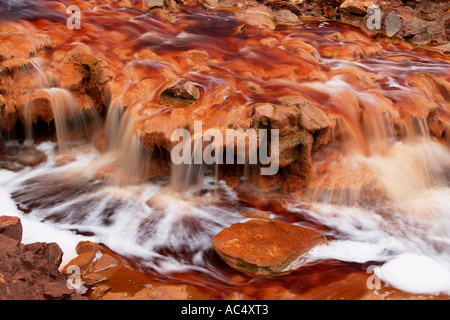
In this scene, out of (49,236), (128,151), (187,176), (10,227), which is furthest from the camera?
(128,151)

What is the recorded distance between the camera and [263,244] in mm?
4594

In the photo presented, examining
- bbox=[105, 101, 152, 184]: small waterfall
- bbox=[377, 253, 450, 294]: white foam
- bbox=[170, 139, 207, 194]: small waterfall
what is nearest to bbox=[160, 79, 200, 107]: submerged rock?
bbox=[105, 101, 152, 184]: small waterfall

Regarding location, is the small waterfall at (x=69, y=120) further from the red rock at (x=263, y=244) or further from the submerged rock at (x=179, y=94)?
the red rock at (x=263, y=244)

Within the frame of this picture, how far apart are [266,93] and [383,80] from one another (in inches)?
118

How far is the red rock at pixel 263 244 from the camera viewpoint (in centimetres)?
426

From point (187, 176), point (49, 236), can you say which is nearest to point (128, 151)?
point (187, 176)

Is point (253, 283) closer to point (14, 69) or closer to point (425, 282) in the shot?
point (425, 282)

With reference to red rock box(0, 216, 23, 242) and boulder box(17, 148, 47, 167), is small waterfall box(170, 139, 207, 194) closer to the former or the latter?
red rock box(0, 216, 23, 242)

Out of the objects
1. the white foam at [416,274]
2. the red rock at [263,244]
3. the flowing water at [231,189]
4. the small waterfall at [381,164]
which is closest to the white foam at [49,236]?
the flowing water at [231,189]

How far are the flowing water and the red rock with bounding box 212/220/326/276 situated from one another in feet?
0.46

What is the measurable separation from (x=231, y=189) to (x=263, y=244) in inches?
66.1

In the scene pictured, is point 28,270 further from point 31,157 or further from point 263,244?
point 31,157

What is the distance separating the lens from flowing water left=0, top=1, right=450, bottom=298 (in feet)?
14.9

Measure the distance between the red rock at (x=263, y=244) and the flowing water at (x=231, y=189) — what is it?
0.46 ft
